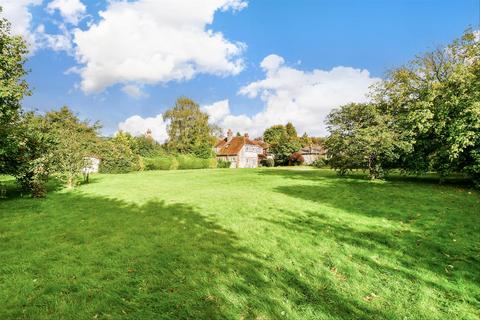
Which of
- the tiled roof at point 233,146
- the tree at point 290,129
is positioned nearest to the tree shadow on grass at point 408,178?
the tiled roof at point 233,146

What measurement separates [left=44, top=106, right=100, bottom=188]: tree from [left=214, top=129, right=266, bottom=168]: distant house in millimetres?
47433

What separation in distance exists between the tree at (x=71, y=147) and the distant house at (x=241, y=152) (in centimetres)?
4743

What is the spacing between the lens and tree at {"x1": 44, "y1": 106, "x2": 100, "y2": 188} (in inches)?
826

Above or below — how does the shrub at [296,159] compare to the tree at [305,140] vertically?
below

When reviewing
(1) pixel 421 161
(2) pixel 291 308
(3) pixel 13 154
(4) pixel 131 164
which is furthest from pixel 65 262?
(4) pixel 131 164

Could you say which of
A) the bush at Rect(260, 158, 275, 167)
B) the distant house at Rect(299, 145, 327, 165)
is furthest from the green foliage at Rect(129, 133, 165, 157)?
the distant house at Rect(299, 145, 327, 165)

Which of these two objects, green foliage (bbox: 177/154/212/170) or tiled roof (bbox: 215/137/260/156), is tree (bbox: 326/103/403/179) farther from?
tiled roof (bbox: 215/137/260/156)

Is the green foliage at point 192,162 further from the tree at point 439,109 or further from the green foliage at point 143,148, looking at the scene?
the tree at point 439,109

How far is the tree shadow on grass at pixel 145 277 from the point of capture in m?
5.26

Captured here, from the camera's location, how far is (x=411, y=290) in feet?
20.1

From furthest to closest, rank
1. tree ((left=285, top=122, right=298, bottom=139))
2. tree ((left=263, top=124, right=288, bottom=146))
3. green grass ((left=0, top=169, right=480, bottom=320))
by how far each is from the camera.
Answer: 1. tree ((left=263, top=124, right=288, bottom=146))
2. tree ((left=285, top=122, right=298, bottom=139))
3. green grass ((left=0, top=169, right=480, bottom=320))

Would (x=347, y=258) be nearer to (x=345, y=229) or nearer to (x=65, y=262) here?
(x=345, y=229)

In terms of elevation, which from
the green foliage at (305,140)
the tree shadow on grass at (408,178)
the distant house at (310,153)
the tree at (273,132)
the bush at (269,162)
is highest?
the tree at (273,132)

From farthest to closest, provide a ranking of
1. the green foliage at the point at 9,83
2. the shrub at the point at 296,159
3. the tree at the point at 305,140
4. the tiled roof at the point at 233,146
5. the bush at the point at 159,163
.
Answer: the tree at the point at 305,140, the tiled roof at the point at 233,146, the shrub at the point at 296,159, the bush at the point at 159,163, the green foliage at the point at 9,83
